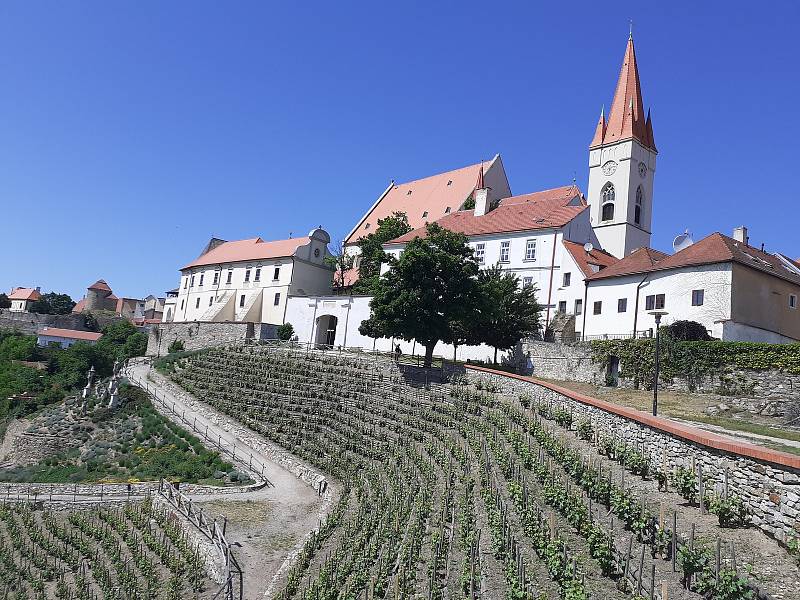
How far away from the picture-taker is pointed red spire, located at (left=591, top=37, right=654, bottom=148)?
54.9 metres

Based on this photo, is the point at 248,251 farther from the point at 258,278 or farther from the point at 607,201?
the point at 607,201

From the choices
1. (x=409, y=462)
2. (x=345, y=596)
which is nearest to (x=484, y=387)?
(x=409, y=462)

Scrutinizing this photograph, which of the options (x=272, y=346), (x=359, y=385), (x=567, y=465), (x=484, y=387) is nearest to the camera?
(x=567, y=465)

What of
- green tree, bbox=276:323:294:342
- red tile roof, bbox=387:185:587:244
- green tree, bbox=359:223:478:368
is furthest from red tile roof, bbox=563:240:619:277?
green tree, bbox=276:323:294:342

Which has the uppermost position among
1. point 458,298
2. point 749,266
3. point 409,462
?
point 749,266

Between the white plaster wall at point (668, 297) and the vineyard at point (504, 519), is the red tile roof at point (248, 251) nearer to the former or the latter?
the white plaster wall at point (668, 297)

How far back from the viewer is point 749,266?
1268 inches

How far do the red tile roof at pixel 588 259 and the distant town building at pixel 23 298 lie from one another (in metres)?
87.7

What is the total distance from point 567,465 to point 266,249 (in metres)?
50.8

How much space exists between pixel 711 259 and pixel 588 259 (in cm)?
1069

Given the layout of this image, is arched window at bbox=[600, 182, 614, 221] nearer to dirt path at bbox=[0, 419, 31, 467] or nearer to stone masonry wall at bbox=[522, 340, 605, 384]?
stone masonry wall at bbox=[522, 340, 605, 384]

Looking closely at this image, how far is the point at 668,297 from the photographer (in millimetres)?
34625

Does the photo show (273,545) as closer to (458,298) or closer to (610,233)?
(458,298)

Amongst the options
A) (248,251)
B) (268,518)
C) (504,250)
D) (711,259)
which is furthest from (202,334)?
(711,259)
